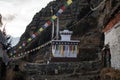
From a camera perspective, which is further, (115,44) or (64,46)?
(64,46)

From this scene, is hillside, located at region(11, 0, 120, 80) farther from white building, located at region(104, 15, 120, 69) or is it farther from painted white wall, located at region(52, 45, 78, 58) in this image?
white building, located at region(104, 15, 120, 69)

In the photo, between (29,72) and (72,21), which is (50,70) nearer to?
(29,72)

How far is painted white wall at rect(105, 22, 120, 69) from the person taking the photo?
1922cm

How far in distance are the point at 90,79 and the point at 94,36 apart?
1068 inches

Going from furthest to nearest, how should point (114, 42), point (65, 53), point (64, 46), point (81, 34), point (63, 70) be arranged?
point (81, 34) → point (64, 46) → point (65, 53) → point (63, 70) → point (114, 42)

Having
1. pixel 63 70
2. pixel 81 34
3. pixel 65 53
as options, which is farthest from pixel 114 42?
pixel 81 34

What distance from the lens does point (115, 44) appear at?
20.0 metres

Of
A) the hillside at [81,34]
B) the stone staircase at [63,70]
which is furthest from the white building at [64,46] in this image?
the stone staircase at [63,70]

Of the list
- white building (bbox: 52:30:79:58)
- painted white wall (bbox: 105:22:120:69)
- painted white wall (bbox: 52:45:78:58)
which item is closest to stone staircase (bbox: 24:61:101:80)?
painted white wall (bbox: 105:22:120:69)

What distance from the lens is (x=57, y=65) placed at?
2770 cm

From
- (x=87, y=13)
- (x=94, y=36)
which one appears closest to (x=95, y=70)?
(x=94, y=36)

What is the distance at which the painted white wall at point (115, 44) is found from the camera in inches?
757

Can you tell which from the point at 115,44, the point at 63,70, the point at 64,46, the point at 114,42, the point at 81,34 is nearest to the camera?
the point at 115,44

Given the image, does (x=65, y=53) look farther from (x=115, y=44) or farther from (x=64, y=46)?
(x=115, y=44)
